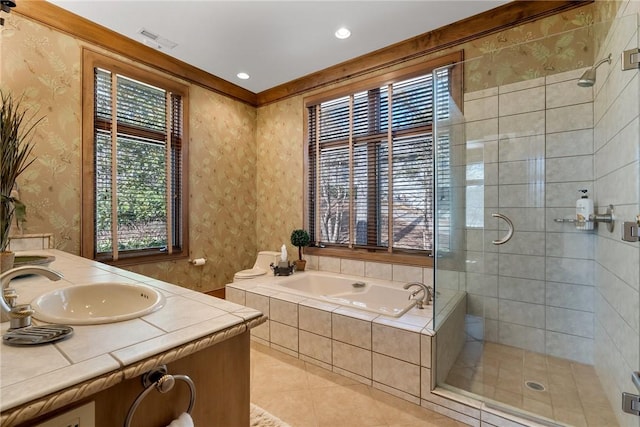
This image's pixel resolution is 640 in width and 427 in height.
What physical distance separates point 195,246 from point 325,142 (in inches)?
72.8

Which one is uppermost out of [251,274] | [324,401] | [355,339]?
[251,274]

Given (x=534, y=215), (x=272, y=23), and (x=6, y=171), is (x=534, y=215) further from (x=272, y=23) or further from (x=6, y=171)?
(x=6, y=171)

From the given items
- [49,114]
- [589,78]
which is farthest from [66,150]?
[589,78]

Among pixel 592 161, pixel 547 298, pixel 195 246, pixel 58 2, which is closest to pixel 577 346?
pixel 547 298

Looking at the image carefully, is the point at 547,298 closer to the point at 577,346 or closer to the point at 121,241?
the point at 577,346

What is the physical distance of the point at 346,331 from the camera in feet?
6.74

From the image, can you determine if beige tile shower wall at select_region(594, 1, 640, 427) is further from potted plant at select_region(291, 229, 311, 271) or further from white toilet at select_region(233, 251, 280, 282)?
white toilet at select_region(233, 251, 280, 282)

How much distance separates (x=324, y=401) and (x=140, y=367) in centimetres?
150

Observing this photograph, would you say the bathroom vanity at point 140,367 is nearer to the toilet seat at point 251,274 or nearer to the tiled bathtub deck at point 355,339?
the tiled bathtub deck at point 355,339

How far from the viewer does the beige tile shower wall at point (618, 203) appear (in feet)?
4.48

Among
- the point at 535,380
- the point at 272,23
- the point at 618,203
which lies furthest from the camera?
the point at 272,23

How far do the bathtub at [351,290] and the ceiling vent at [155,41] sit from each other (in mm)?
2401

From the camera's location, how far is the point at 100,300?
1232mm

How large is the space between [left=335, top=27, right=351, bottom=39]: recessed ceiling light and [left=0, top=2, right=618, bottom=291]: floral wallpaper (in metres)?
0.67
